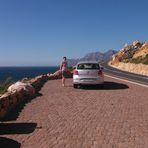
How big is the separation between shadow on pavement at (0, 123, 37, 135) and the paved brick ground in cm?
3

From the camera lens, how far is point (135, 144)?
9.09m

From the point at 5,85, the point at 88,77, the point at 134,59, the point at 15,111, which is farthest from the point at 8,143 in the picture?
the point at 134,59

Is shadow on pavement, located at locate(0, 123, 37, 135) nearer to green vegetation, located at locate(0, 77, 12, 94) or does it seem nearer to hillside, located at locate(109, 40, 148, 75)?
green vegetation, located at locate(0, 77, 12, 94)

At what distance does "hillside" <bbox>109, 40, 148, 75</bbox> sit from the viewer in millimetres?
53531

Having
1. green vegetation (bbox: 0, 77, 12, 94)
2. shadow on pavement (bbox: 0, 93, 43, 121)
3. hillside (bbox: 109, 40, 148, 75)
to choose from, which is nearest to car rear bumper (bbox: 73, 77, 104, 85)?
green vegetation (bbox: 0, 77, 12, 94)

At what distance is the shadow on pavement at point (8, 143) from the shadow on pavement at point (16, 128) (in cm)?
74

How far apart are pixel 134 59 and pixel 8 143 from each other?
63.1 meters

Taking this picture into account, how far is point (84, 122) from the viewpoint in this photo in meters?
11.7

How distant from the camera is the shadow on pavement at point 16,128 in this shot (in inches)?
418

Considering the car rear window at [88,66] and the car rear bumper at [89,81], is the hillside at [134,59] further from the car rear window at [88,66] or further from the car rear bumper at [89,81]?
the car rear bumper at [89,81]

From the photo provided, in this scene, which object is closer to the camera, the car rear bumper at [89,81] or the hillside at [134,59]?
the car rear bumper at [89,81]

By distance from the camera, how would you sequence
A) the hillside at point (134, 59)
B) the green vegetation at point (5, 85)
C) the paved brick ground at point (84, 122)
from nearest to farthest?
the paved brick ground at point (84, 122)
the green vegetation at point (5, 85)
the hillside at point (134, 59)

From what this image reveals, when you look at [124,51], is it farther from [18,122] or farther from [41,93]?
[18,122]

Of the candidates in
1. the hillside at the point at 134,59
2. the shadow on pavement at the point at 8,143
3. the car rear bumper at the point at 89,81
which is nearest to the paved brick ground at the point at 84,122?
the shadow on pavement at the point at 8,143
